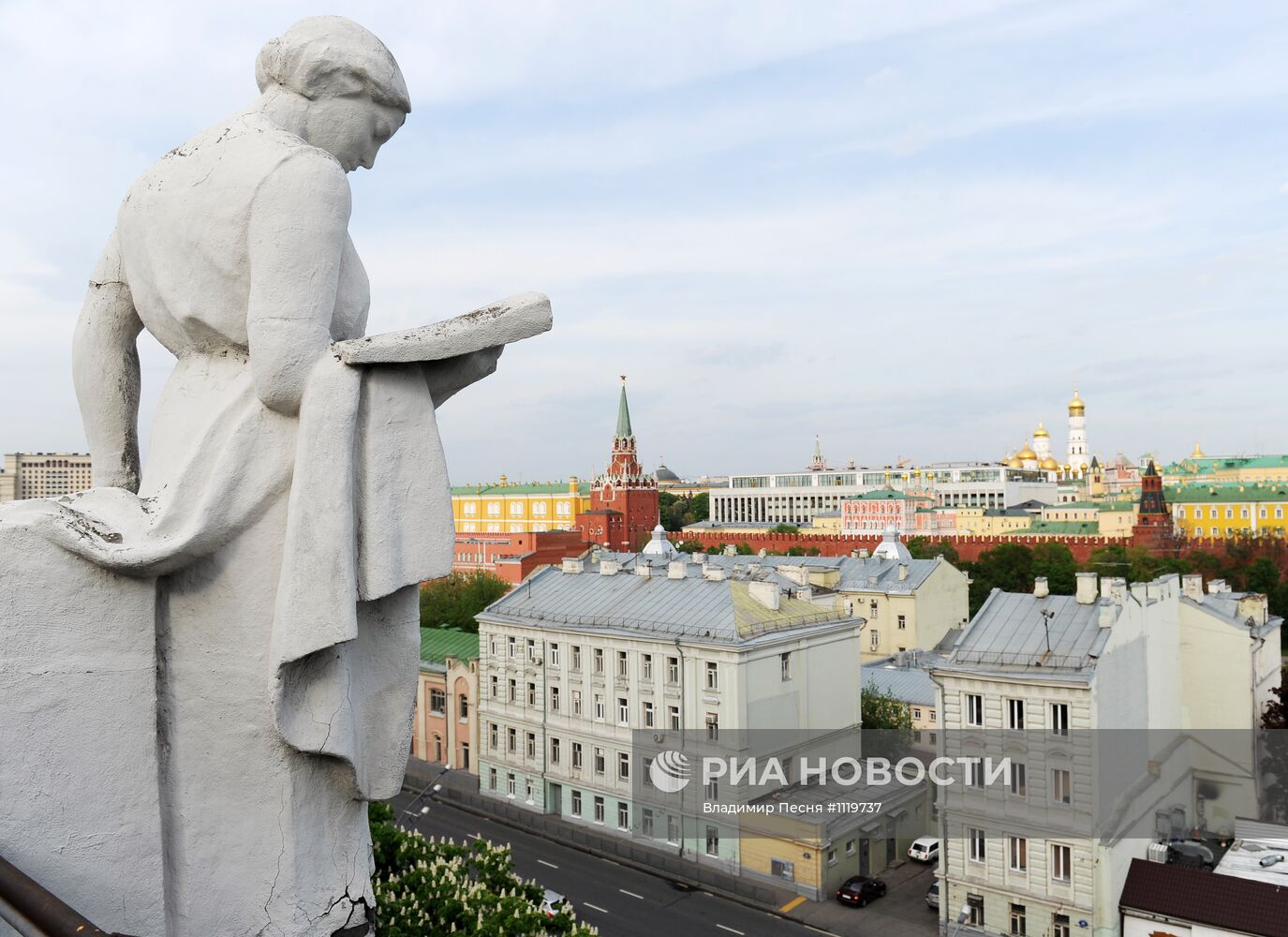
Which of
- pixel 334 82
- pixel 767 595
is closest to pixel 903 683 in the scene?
pixel 767 595

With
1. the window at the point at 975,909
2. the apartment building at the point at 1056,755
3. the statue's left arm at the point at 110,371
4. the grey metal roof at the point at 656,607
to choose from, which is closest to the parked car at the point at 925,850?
the apartment building at the point at 1056,755

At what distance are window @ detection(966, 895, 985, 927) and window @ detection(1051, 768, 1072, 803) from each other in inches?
125

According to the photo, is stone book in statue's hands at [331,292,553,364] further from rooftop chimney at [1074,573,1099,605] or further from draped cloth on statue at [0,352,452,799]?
rooftop chimney at [1074,573,1099,605]

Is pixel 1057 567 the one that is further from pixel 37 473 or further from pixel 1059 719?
pixel 37 473

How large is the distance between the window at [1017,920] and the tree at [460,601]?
37876mm

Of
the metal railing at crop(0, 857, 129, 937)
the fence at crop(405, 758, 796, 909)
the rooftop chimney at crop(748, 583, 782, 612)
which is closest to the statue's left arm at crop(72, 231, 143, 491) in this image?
the metal railing at crop(0, 857, 129, 937)

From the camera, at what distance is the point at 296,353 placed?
3088 mm

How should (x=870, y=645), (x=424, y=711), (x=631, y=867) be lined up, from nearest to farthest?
(x=631, y=867)
(x=424, y=711)
(x=870, y=645)

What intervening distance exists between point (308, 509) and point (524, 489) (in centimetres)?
10225

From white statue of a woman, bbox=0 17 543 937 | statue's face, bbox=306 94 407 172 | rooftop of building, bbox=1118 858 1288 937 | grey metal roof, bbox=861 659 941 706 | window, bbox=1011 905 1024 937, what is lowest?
window, bbox=1011 905 1024 937

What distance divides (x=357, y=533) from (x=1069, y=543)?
84.4 meters

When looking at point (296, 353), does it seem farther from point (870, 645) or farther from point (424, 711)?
point (870, 645)

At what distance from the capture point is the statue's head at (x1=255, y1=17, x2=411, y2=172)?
3404mm

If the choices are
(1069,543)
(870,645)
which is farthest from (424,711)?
(1069,543)
